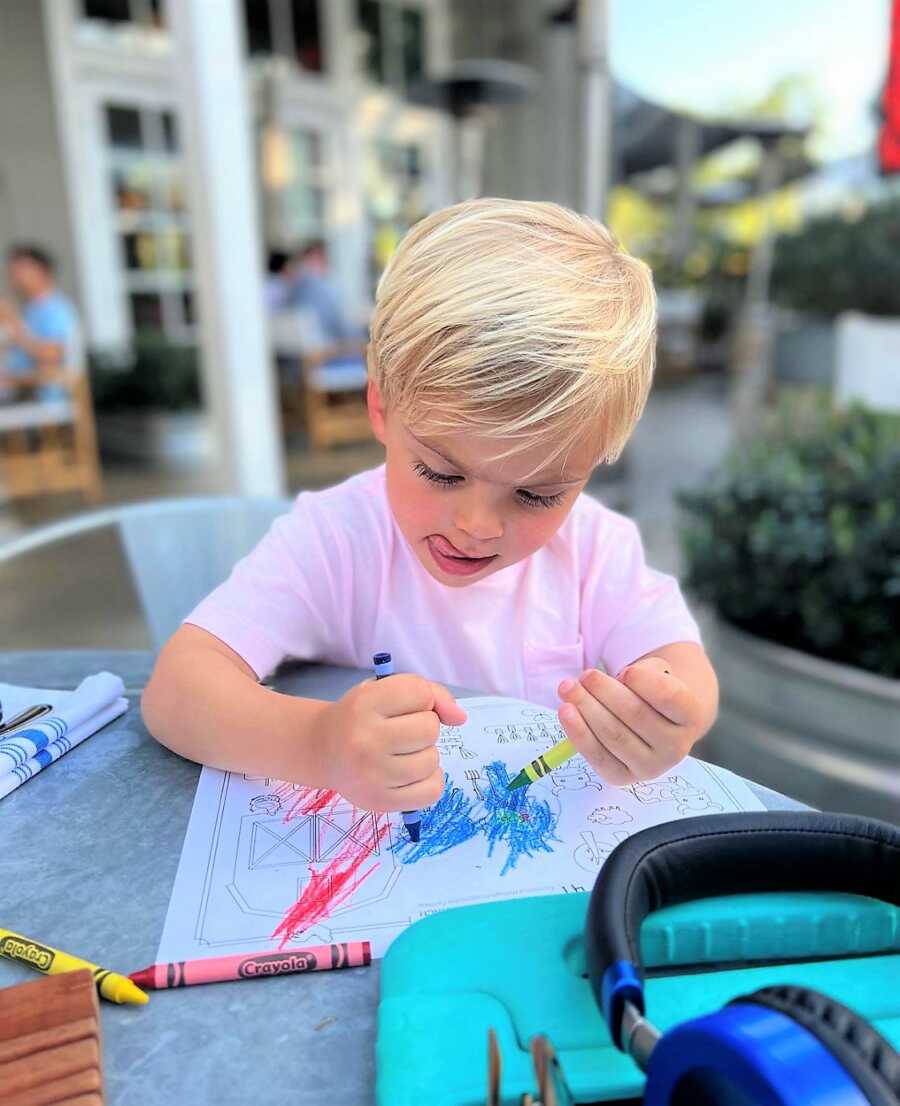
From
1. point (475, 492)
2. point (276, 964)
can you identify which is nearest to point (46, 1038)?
point (276, 964)

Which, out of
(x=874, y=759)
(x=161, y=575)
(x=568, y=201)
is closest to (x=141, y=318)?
(x=568, y=201)

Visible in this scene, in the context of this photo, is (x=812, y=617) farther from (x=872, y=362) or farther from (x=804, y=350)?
(x=804, y=350)

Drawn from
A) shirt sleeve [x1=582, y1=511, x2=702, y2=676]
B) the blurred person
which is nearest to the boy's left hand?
shirt sleeve [x1=582, y1=511, x2=702, y2=676]

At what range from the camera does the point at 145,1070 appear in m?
0.46

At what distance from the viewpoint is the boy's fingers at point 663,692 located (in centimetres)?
67

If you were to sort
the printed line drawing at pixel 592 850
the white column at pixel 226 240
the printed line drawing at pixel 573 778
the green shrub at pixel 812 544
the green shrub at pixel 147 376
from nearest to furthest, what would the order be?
the printed line drawing at pixel 592 850
the printed line drawing at pixel 573 778
the green shrub at pixel 812 544
the white column at pixel 226 240
the green shrub at pixel 147 376

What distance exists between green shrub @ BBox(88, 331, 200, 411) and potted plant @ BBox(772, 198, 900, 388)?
395 cm

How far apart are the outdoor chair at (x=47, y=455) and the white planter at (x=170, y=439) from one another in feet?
1.97

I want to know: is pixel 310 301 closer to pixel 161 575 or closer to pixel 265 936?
pixel 161 575

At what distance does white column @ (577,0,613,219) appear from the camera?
3545mm

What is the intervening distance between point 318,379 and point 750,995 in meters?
5.57

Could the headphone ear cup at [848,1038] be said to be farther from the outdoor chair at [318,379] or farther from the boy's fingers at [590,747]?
the outdoor chair at [318,379]

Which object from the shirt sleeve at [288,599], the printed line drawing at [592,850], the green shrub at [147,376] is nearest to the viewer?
the printed line drawing at [592,850]

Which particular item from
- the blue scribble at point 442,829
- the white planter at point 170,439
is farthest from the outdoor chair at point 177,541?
the white planter at point 170,439
